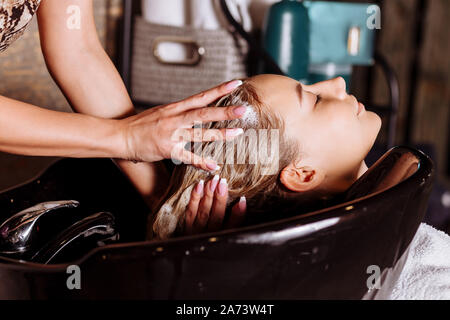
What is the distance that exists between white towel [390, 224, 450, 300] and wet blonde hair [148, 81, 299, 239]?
23 cm

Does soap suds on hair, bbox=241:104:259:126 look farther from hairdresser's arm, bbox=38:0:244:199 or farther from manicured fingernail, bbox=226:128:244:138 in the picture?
hairdresser's arm, bbox=38:0:244:199

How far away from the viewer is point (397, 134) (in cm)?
329

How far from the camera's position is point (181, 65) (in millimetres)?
1891

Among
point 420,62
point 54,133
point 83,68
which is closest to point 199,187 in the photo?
point 54,133

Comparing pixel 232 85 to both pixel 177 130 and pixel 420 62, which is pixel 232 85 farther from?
pixel 420 62

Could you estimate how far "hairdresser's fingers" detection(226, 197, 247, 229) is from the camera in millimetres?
875

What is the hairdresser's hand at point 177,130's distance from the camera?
854 millimetres

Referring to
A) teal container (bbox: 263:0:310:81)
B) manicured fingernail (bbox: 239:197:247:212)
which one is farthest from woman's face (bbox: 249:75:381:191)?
teal container (bbox: 263:0:310:81)

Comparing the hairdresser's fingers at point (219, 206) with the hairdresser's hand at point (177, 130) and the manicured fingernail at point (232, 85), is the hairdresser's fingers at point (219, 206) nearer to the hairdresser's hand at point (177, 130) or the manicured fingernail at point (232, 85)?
the hairdresser's hand at point (177, 130)

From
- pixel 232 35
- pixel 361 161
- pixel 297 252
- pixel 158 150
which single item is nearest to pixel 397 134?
pixel 232 35

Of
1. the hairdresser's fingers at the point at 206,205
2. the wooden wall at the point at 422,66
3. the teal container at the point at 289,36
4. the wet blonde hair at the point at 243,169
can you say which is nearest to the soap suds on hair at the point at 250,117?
the wet blonde hair at the point at 243,169

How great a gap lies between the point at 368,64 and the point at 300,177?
1.24 m
